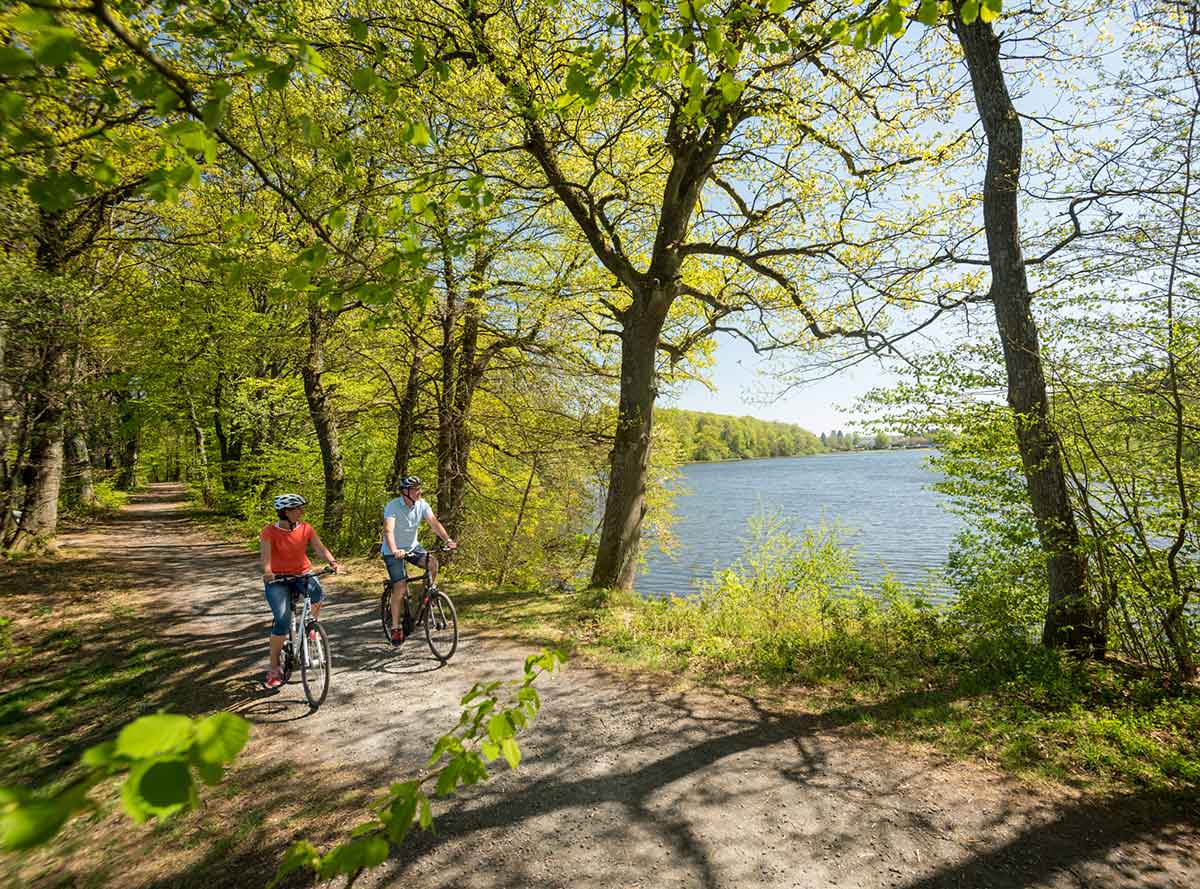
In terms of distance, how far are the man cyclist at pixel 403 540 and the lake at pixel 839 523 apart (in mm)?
5708

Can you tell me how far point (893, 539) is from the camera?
20641 mm

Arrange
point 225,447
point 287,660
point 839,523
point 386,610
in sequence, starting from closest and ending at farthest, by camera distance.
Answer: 1. point 287,660
2. point 386,610
3. point 839,523
4. point 225,447

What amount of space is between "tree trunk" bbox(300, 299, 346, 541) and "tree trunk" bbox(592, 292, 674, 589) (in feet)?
20.9

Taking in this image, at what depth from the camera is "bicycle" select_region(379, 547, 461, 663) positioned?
6.69 metres

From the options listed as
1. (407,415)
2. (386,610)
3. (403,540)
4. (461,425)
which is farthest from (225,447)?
(403,540)

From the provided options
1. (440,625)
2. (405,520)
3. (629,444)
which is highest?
(629,444)

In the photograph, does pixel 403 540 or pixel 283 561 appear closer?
pixel 283 561

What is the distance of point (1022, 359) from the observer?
616 cm

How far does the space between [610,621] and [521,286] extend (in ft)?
21.0

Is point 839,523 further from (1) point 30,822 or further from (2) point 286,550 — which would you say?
(1) point 30,822

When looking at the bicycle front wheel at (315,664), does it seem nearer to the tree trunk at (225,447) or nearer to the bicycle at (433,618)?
the bicycle at (433,618)

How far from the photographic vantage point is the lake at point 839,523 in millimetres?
17391

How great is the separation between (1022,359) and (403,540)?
7.55m

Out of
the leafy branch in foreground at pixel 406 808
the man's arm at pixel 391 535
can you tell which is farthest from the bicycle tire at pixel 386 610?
the leafy branch in foreground at pixel 406 808
